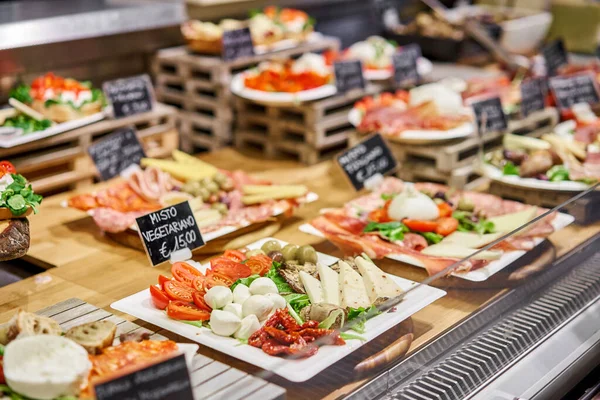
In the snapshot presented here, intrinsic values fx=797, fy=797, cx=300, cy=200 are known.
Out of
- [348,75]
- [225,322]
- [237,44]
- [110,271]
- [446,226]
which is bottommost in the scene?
[110,271]

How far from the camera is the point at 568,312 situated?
2736mm

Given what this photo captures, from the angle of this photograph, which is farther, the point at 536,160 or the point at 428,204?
the point at 536,160

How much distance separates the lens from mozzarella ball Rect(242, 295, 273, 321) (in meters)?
2.23

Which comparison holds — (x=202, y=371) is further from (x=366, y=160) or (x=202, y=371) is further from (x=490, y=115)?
(x=490, y=115)

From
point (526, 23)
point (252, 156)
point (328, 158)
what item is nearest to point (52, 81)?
point (252, 156)

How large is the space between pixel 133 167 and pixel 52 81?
758 millimetres

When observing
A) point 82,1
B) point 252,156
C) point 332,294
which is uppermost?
point 82,1

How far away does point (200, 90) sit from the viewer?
15.9 feet

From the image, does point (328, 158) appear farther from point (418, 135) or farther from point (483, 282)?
point (483, 282)

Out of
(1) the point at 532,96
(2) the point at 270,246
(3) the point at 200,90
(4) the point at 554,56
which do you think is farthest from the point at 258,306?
(4) the point at 554,56

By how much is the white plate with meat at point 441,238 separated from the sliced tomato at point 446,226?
46 millimetres

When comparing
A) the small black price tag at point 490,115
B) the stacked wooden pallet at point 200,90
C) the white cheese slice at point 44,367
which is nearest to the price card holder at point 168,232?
the white cheese slice at point 44,367

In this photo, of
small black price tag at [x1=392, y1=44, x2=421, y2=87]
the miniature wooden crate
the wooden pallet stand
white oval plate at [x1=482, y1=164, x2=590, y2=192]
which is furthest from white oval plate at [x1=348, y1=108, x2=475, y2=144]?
the miniature wooden crate

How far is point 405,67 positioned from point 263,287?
9.49 ft
